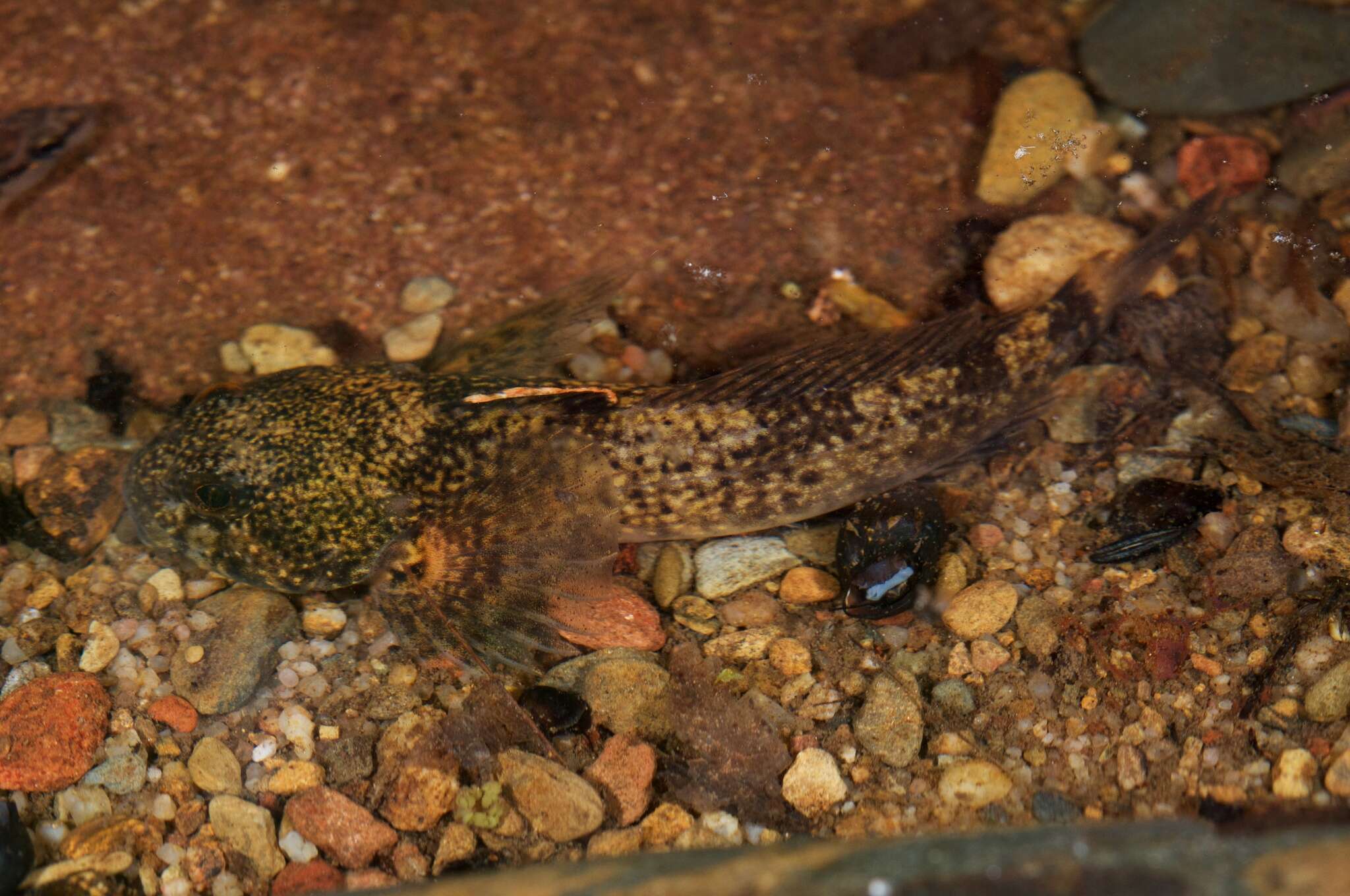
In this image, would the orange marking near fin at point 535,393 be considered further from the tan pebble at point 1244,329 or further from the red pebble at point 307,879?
the tan pebble at point 1244,329

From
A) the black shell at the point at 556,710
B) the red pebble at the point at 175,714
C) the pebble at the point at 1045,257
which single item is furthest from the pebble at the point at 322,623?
the pebble at the point at 1045,257

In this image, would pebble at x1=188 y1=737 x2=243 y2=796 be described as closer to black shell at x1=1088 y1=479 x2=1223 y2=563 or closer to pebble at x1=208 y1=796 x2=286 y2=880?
pebble at x1=208 y1=796 x2=286 y2=880

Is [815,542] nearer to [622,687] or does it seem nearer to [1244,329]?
[622,687]

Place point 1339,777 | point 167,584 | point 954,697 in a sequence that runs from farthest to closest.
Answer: point 167,584, point 954,697, point 1339,777

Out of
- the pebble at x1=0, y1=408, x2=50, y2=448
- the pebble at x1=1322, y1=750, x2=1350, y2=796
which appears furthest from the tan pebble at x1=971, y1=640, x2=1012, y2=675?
the pebble at x1=0, y1=408, x2=50, y2=448

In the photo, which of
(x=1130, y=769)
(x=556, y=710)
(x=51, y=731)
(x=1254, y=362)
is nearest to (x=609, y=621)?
(x=556, y=710)

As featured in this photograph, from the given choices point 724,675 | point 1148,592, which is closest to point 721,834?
point 724,675

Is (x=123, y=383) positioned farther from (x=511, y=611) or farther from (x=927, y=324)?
(x=927, y=324)
